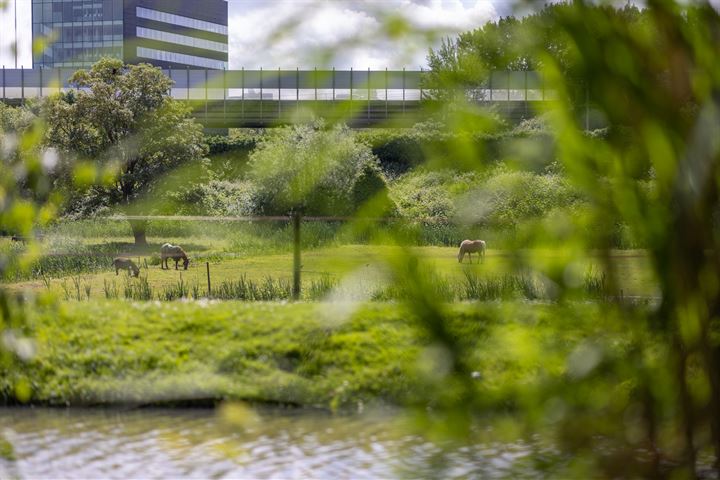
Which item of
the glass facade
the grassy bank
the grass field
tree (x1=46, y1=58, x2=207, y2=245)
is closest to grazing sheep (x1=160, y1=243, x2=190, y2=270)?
the grass field

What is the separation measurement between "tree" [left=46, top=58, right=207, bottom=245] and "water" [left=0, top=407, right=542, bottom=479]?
12.0 meters

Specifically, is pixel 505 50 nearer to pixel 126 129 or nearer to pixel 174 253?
pixel 174 253

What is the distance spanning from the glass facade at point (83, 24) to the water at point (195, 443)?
50457 mm

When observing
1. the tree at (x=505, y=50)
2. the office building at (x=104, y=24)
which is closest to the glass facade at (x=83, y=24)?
the office building at (x=104, y=24)

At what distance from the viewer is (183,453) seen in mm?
4727

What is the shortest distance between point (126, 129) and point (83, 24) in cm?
3983

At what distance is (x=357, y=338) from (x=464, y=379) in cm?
553

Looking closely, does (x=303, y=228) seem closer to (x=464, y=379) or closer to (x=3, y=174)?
(x=3, y=174)

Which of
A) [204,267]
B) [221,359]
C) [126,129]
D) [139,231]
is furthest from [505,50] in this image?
[126,129]

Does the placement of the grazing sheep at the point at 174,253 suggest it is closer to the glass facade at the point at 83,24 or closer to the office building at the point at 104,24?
the office building at the point at 104,24

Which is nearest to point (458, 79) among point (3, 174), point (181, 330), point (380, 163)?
point (3, 174)

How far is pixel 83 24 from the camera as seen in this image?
54.8 metres

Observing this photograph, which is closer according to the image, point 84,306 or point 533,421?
point 533,421

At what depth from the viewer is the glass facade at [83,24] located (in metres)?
54.2
